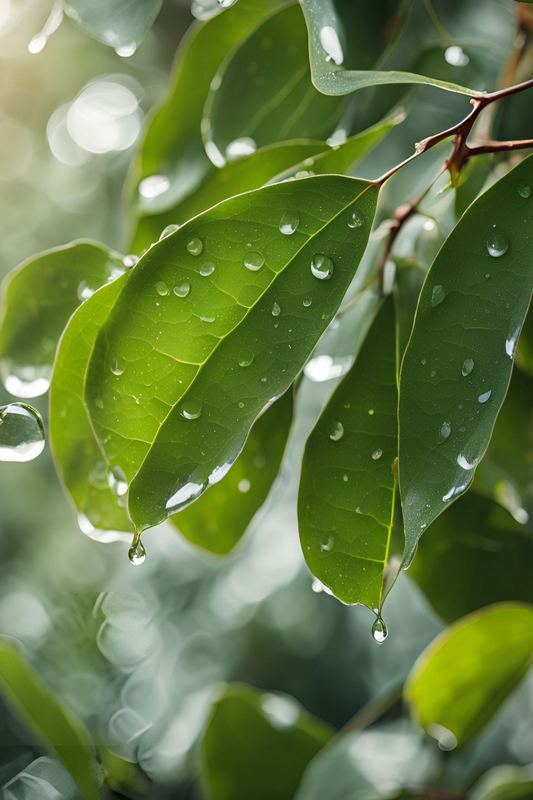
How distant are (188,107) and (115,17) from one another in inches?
6.5

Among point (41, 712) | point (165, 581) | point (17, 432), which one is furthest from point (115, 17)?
point (165, 581)

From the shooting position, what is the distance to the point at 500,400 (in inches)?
11.9

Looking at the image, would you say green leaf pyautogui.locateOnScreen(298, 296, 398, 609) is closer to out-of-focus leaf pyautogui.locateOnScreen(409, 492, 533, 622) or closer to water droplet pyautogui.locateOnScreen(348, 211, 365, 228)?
water droplet pyautogui.locateOnScreen(348, 211, 365, 228)

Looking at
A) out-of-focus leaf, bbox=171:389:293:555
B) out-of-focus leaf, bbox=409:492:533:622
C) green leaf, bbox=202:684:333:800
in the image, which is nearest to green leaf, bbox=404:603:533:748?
out-of-focus leaf, bbox=409:492:533:622

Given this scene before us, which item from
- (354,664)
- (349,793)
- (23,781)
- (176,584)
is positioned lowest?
(354,664)

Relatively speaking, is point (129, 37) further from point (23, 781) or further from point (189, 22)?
point (189, 22)

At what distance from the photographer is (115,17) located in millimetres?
420

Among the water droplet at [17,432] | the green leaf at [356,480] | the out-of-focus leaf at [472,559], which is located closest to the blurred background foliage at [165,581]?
the out-of-focus leaf at [472,559]

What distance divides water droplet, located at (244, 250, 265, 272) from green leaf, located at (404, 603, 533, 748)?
42 centimetres

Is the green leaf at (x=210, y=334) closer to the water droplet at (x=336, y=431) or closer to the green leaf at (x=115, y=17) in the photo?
the water droplet at (x=336, y=431)

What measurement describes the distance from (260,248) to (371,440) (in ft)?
0.42

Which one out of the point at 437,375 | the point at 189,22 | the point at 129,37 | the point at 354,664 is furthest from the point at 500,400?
the point at 189,22

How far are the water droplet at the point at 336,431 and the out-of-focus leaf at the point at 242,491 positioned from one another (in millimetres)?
118

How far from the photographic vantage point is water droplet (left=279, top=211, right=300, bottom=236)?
33 centimetres
